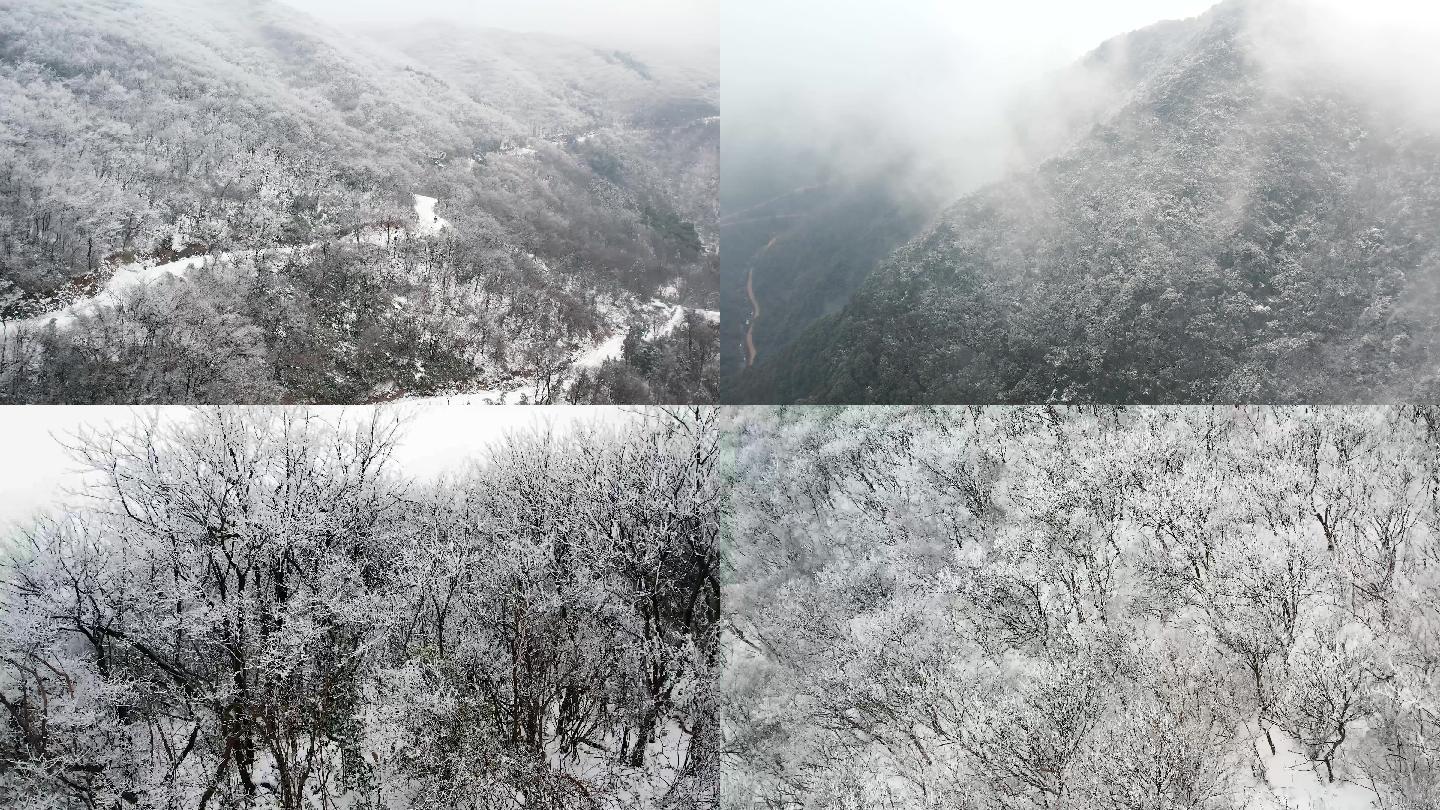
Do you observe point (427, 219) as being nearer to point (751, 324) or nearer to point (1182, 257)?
point (751, 324)

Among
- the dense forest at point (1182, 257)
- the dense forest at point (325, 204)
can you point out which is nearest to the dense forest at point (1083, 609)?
the dense forest at point (1182, 257)

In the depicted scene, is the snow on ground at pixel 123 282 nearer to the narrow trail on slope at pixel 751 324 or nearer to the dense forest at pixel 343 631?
the dense forest at pixel 343 631

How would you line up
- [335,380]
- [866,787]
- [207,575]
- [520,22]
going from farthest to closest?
[520,22] → [207,575] → [335,380] → [866,787]

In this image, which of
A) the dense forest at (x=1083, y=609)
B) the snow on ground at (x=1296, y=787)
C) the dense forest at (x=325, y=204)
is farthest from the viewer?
the dense forest at (x=325, y=204)

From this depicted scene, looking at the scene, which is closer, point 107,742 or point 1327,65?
point 107,742

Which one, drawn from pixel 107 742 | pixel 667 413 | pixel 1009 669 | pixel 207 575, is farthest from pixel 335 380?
pixel 1009 669

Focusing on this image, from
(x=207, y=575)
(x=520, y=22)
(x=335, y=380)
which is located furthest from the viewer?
(x=520, y=22)

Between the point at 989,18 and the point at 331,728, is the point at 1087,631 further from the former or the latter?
the point at 331,728

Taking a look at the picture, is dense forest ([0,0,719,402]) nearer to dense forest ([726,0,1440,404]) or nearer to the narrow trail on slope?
the narrow trail on slope
